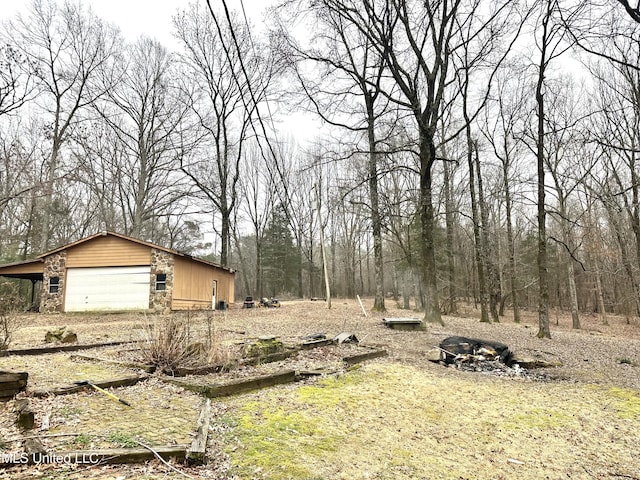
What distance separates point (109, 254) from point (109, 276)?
1030mm

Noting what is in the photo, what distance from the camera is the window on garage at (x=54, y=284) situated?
17984 mm

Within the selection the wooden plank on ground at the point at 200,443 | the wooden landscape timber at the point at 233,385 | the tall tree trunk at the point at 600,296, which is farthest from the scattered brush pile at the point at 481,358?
the tall tree trunk at the point at 600,296

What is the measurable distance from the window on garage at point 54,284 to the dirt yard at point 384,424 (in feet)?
43.5

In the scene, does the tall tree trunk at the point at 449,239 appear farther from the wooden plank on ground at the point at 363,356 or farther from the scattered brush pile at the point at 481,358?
the wooden plank on ground at the point at 363,356

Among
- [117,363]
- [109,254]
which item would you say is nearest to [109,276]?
[109,254]

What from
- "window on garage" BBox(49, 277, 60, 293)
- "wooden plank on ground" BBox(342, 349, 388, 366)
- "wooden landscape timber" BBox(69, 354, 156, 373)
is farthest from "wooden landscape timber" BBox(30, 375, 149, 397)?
"window on garage" BBox(49, 277, 60, 293)

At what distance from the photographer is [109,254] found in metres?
18.0

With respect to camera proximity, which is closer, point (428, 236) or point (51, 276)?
point (428, 236)

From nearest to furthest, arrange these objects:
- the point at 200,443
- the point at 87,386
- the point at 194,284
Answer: the point at 200,443 < the point at 87,386 < the point at 194,284

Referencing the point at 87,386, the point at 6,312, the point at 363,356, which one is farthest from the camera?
the point at 363,356

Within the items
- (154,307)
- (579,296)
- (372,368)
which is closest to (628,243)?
(579,296)

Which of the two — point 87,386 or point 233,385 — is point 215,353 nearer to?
point 233,385

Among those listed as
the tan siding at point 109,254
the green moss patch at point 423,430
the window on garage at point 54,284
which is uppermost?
the tan siding at point 109,254

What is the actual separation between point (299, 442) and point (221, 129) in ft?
77.8
